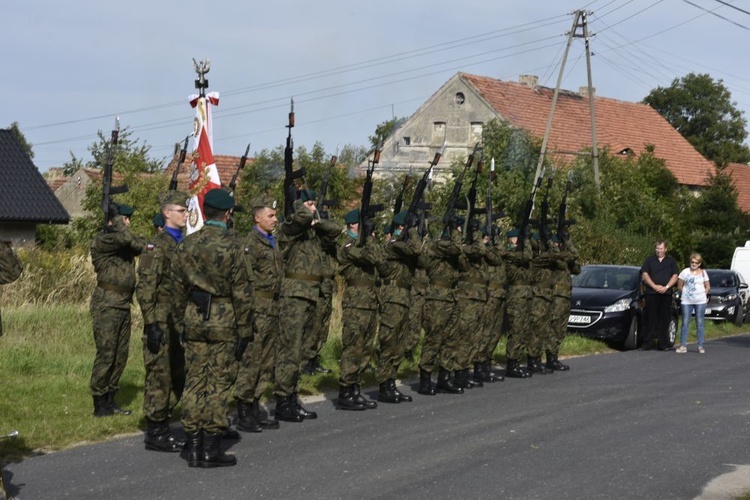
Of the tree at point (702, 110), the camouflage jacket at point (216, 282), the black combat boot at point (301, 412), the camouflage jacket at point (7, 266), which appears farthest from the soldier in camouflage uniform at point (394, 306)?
the tree at point (702, 110)

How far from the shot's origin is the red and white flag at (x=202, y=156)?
1388 centimetres

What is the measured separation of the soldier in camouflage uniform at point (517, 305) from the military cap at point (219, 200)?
7028 millimetres

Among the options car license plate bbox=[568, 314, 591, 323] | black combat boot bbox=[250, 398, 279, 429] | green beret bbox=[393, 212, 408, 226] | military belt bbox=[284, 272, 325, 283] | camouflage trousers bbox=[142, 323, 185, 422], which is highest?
green beret bbox=[393, 212, 408, 226]

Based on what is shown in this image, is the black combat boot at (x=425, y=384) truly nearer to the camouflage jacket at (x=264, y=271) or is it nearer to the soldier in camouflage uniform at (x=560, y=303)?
the camouflage jacket at (x=264, y=271)

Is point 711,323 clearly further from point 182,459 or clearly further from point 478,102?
point 478,102

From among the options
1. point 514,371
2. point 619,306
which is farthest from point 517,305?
point 619,306

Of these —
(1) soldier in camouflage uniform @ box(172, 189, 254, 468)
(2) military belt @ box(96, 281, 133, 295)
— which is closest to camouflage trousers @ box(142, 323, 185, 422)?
(1) soldier in camouflage uniform @ box(172, 189, 254, 468)

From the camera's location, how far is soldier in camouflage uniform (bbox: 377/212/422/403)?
11.9m

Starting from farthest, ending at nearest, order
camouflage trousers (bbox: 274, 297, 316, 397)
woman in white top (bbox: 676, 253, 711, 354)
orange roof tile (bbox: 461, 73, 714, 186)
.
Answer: orange roof tile (bbox: 461, 73, 714, 186), woman in white top (bbox: 676, 253, 711, 354), camouflage trousers (bbox: 274, 297, 316, 397)

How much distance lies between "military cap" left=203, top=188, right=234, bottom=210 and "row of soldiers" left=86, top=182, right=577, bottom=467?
1cm

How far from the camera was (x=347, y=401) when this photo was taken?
11570 mm

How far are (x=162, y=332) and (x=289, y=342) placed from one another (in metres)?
1.75

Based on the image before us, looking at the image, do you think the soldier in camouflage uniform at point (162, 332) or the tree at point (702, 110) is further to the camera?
the tree at point (702, 110)

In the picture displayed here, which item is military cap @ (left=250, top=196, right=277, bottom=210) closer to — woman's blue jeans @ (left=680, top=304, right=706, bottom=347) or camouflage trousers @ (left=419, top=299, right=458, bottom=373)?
camouflage trousers @ (left=419, top=299, right=458, bottom=373)
